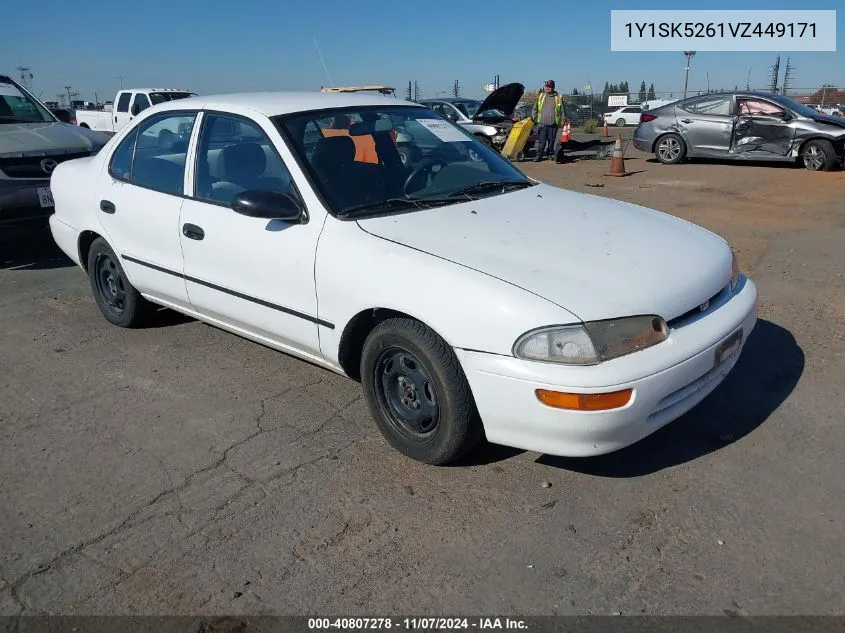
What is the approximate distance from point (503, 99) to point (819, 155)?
6.88 meters

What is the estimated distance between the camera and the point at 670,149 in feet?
47.3

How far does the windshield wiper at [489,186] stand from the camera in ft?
12.9

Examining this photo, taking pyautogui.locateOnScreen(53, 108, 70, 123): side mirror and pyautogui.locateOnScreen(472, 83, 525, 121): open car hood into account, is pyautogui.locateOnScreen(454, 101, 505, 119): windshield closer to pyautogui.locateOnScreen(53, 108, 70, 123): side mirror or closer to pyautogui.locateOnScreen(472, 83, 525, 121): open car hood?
pyautogui.locateOnScreen(472, 83, 525, 121): open car hood

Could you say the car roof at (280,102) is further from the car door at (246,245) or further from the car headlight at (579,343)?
the car headlight at (579,343)

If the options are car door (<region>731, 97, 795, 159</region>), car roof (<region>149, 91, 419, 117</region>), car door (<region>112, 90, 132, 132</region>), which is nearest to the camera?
car roof (<region>149, 91, 419, 117</region>)

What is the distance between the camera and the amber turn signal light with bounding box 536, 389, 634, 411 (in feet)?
8.91

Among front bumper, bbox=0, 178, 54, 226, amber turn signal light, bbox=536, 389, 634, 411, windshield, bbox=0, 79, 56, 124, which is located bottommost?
amber turn signal light, bbox=536, 389, 634, 411

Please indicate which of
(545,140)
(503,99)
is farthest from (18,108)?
(503,99)

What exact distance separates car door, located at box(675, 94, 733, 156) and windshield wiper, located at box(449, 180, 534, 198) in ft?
35.3

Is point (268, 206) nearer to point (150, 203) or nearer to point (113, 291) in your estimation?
point (150, 203)

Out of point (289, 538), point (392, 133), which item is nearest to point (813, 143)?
point (392, 133)

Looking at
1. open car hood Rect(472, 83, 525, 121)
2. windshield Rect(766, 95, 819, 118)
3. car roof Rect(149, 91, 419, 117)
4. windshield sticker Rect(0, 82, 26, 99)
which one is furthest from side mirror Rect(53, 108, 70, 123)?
windshield Rect(766, 95, 819, 118)

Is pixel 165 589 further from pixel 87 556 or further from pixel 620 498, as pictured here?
pixel 620 498

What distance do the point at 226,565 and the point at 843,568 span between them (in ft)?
7.27
